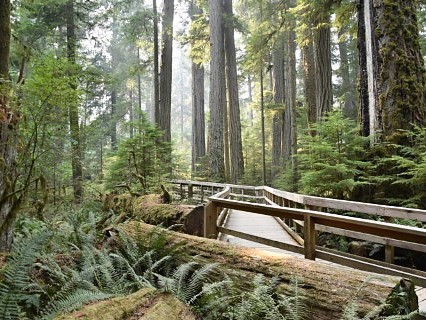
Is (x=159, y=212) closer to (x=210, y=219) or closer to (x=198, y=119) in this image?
(x=210, y=219)

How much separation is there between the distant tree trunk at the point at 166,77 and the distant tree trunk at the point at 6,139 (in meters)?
12.3

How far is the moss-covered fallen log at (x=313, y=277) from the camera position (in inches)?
118

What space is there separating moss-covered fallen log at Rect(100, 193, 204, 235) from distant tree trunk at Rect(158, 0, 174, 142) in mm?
8362

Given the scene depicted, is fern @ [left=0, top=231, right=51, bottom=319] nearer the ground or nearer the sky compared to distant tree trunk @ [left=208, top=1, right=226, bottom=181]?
nearer the ground

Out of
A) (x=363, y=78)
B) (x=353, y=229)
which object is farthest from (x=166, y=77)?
(x=353, y=229)

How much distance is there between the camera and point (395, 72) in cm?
765

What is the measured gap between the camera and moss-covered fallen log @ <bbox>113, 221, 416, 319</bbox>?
299 centimetres

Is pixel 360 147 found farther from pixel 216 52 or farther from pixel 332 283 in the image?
pixel 216 52

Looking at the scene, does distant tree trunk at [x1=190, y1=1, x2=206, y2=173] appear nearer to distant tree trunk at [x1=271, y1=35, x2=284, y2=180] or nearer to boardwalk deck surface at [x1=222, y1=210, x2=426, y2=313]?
distant tree trunk at [x1=271, y1=35, x2=284, y2=180]

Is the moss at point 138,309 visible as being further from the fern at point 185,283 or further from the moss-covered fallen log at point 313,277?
the moss-covered fallen log at point 313,277

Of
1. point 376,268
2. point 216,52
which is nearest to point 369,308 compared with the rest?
point 376,268

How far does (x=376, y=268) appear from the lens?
3961 mm

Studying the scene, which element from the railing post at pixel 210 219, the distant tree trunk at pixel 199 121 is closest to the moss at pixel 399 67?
the railing post at pixel 210 219

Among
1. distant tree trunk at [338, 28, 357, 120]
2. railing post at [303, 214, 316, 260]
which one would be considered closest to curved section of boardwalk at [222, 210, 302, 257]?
railing post at [303, 214, 316, 260]
